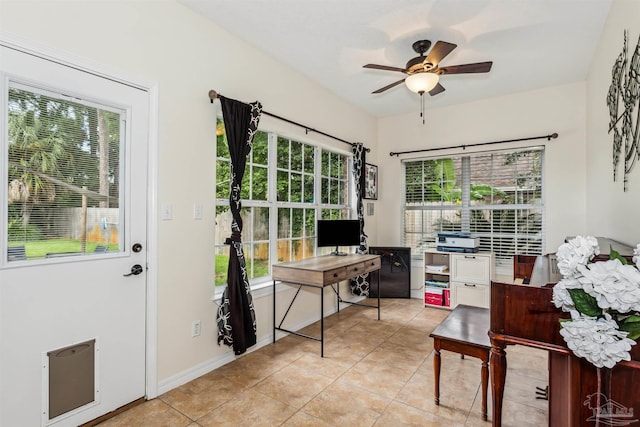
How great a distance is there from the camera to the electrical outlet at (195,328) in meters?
2.48

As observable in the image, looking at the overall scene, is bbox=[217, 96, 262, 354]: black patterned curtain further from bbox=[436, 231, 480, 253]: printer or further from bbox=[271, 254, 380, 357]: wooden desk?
bbox=[436, 231, 480, 253]: printer

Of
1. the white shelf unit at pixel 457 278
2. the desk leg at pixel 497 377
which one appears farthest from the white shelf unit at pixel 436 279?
the desk leg at pixel 497 377

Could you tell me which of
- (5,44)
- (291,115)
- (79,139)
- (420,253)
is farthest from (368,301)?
(5,44)

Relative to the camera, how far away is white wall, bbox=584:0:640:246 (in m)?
1.90

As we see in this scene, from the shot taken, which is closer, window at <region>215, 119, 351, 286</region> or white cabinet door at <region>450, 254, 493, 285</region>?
window at <region>215, 119, 351, 286</region>

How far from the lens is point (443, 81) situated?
12.4 ft

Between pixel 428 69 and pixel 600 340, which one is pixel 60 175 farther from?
pixel 428 69

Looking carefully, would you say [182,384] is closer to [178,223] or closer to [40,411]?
[40,411]

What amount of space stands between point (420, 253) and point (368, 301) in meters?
1.10

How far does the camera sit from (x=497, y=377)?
1.61 meters

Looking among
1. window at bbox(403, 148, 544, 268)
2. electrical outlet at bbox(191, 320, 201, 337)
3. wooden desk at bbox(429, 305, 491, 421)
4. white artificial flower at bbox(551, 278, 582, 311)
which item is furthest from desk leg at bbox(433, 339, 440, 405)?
window at bbox(403, 148, 544, 268)

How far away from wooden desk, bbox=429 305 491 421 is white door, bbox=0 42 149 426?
76.9 inches

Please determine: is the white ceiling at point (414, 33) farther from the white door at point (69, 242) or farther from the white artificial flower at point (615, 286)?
the white artificial flower at point (615, 286)

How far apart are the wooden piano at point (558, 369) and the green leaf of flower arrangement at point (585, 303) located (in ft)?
0.79
